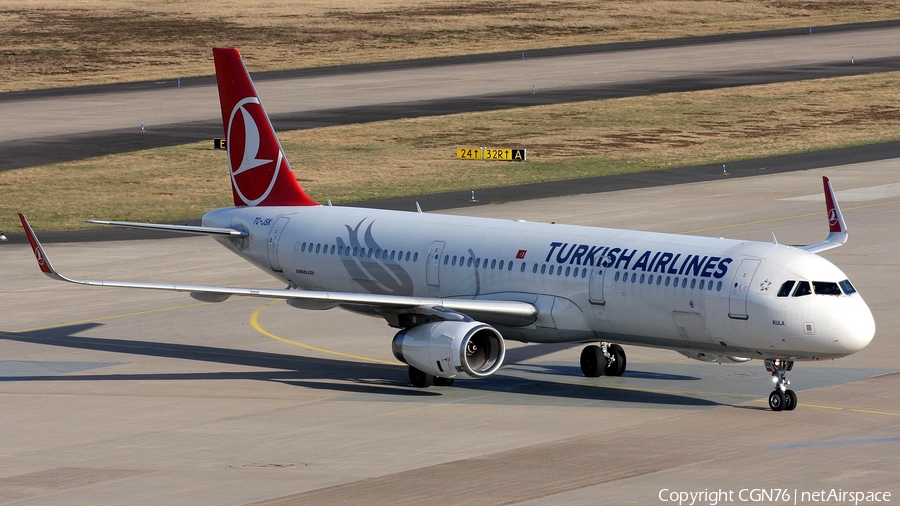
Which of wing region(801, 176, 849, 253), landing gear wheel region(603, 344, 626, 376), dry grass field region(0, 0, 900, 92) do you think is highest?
dry grass field region(0, 0, 900, 92)

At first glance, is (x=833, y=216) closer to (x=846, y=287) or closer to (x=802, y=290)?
(x=846, y=287)

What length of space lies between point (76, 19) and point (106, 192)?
81.0m

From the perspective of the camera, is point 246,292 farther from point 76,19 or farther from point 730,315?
point 76,19

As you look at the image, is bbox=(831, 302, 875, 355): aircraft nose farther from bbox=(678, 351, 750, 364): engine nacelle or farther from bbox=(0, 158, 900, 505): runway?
bbox=(678, 351, 750, 364): engine nacelle

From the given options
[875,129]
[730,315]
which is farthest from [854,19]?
[730,315]

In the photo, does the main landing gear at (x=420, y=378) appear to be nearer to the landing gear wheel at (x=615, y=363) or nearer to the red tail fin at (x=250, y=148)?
the landing gear wheel at (x=615, y=363)

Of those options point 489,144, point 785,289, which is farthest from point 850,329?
point 489,144

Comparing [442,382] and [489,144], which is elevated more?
[489,144]

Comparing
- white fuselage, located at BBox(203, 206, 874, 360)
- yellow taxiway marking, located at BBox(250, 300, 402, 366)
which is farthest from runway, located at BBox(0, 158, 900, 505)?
white fuselage, located at BBox(203, 206, 874, 360)

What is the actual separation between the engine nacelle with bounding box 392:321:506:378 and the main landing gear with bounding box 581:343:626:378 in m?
3.56

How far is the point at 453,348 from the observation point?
37469mm

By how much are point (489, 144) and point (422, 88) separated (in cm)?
2613

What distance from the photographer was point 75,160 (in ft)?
284

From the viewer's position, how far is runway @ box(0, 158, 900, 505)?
29500mm
